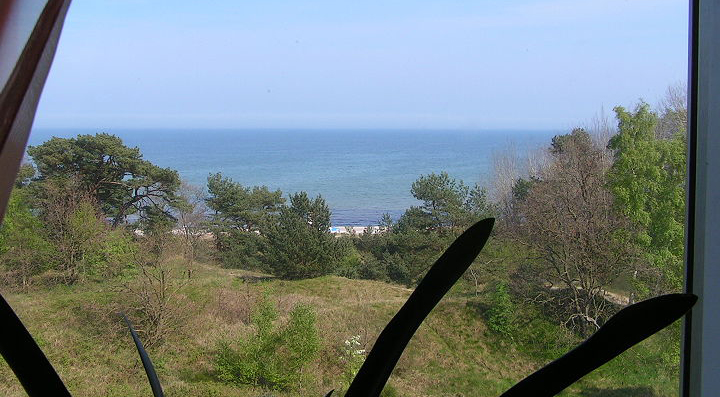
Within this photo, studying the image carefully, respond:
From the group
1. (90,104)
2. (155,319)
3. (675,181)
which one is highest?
(90,104)

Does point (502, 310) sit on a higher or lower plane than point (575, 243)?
lower

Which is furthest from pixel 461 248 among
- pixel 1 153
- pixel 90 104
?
pixel 90 104

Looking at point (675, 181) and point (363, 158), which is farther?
point (363, 158)

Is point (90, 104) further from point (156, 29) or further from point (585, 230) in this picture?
point (585, 230)

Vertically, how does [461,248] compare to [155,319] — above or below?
above

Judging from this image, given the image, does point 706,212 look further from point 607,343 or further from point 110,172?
point 110,172

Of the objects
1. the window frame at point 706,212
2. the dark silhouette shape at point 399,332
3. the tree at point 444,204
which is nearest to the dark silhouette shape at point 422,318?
the dark silhouette shape at point 399,332

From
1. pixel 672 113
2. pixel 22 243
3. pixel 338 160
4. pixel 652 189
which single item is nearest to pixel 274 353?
pixel 338 160
